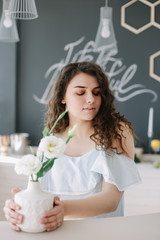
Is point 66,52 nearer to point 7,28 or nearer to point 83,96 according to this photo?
point 7,28

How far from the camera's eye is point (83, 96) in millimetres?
1460

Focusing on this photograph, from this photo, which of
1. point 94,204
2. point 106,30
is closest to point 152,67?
point 106,30

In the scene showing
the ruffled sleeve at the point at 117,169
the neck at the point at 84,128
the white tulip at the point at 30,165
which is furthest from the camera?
the neck at the point at 84,128

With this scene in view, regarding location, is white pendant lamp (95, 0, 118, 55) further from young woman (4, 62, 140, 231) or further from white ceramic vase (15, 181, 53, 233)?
white ceramic vase (15, 181, 53, 233)

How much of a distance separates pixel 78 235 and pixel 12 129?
2.68m

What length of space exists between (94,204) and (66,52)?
2.43 metres

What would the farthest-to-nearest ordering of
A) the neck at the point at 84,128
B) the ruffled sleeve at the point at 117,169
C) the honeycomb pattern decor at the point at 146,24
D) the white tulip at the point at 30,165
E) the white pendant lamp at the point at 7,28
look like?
the honeycomb pattern decor at the point at 146,24 < the white pendant lamp at the point at 7,28 < the neck at the point at 84,128 < the ruffled sleeve at the point at 117,169 < the white tulip at the point at 30,165

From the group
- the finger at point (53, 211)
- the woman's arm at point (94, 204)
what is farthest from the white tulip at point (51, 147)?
the woman's arm at point (94, 204)

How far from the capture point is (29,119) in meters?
3.60

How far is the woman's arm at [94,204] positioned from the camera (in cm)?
123

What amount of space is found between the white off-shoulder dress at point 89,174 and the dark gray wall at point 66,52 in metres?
1.85

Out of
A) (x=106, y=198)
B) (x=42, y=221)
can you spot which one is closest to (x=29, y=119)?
(x=106, y=198)

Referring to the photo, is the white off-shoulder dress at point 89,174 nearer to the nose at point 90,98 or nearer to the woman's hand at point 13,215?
the nose at point 90,98

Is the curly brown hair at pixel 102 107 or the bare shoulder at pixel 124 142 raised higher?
the curly brown hair at pixel 102 107
